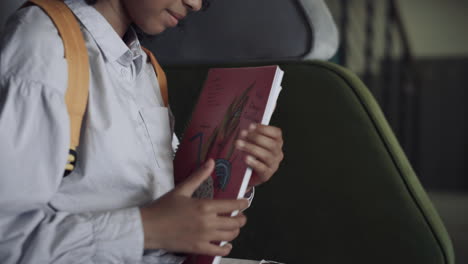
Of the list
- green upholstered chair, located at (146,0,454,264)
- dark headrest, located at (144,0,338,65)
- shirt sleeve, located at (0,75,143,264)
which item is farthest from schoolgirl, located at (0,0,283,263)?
dark headrest, located at (144,0,338,65)

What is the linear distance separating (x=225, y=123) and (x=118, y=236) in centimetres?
23

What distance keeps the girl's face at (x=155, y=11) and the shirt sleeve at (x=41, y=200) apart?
21 centimetres

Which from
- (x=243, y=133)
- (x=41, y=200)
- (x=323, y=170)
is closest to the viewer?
→ (x=41, y=200)

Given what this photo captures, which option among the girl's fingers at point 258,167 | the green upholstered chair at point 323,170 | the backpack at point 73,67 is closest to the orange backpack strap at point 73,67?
the backpack at point 73,67

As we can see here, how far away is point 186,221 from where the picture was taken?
61 cm

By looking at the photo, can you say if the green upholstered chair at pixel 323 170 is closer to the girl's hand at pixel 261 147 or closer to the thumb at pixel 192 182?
the girl's hand at pixel 261 147

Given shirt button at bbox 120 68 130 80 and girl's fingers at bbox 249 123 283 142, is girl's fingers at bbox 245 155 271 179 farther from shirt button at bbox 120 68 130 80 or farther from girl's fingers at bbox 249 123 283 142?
shirt button at bbox 120 68 130 80

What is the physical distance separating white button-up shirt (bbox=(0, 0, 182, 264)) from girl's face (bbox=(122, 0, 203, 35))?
7cm

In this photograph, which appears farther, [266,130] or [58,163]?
[266,130]

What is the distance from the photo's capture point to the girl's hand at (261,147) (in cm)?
69

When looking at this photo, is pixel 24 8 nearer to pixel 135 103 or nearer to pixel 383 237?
pixel 135 103

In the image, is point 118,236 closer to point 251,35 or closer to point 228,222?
point 228,222

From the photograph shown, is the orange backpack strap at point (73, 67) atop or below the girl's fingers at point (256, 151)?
atop

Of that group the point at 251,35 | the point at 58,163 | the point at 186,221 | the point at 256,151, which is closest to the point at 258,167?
the point at 256,151
